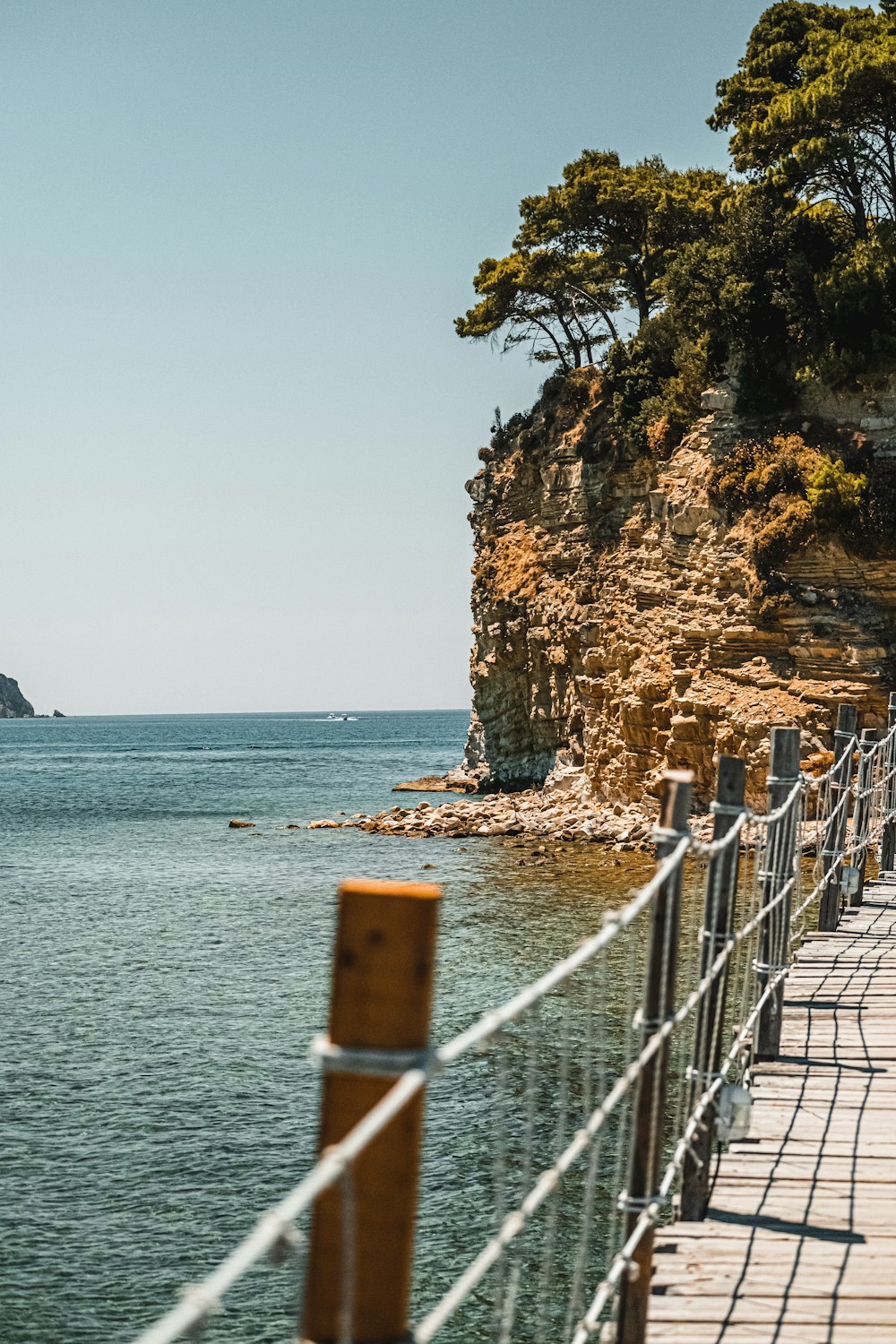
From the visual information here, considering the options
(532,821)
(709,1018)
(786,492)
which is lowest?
(532,821)

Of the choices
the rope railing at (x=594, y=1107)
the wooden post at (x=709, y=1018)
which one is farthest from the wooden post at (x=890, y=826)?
the wooden post at (x=709, y=1018)

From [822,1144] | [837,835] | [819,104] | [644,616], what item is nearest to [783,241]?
[819,104]

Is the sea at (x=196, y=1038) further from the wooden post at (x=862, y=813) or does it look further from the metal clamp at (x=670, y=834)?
the metal clamp at (x=670, y=834)

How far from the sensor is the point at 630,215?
121ft

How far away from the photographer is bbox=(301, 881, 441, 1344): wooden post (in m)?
2.01

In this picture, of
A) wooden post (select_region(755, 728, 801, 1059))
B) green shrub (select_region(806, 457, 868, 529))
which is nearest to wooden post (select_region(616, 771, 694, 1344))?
wooden post (select_region(755, 728, 801, 1059))

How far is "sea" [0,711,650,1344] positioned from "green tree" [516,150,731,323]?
1754 centimetres

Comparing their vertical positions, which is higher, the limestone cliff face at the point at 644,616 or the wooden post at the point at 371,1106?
the limestone cliff face at the point at 644,616

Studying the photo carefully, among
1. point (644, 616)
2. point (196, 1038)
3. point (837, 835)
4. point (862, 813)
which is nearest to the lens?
point (837, 835)

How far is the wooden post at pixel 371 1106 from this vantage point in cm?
201

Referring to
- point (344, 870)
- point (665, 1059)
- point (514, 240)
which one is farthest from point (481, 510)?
point (665, 1059)

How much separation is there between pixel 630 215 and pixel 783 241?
9.28 metres

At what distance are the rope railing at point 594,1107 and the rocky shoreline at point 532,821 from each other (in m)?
14.6

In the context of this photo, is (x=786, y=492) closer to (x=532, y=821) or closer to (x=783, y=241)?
(x=783, y=241)
